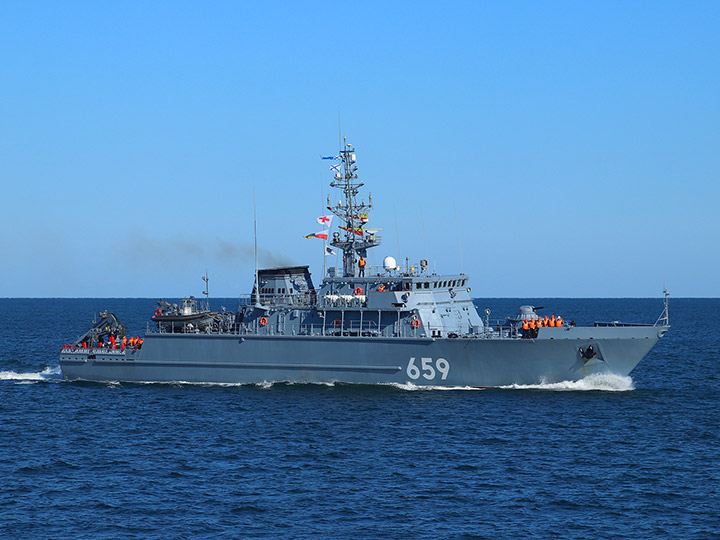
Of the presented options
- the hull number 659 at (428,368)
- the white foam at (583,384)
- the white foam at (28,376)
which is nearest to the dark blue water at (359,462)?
the white foam at (583,384)

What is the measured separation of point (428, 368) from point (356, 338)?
9.96 feet

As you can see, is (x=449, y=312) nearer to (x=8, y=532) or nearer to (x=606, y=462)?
(x=606, y=462)

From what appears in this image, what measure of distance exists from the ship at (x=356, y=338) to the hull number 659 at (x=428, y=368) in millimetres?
39

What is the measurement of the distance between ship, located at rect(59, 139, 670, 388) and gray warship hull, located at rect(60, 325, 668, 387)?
0.13 ft

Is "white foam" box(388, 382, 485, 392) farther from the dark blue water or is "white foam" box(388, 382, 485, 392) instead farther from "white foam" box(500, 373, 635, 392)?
"white foam" box(500, 373, 635, 392)

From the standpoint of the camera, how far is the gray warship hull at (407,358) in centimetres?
3109

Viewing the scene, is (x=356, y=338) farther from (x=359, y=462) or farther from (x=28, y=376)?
(x=28, y=376)

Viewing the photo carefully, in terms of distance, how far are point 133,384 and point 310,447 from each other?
14.4m

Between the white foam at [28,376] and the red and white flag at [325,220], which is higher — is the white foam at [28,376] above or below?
below

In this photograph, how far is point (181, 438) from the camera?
26047mm

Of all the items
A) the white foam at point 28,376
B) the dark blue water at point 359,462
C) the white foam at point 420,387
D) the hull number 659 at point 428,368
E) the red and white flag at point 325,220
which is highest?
the red and white flag at point 325,220

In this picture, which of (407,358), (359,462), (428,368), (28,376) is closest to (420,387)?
(428,368)

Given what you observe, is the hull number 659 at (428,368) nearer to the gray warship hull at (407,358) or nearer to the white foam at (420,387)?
the gray warship hull at (407,358)

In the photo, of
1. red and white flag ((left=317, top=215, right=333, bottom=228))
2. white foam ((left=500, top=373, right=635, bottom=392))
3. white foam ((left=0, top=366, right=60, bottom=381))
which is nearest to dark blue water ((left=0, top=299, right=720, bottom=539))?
white foam ((left=500, top=373, right=635, bottom=392))
